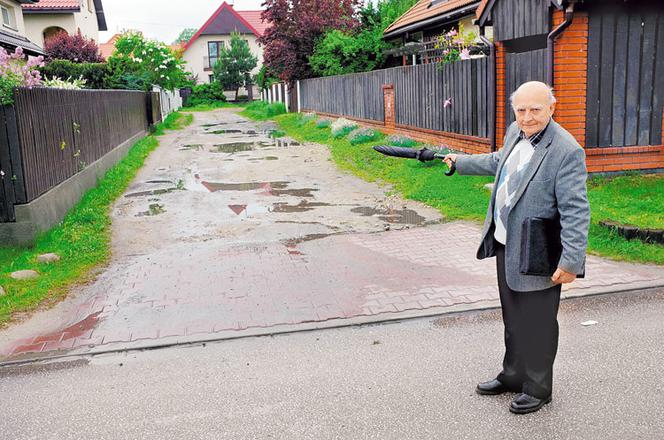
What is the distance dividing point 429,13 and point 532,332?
17644mm

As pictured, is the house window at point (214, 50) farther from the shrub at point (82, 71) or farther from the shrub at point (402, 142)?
the shrub at point (402, 142)

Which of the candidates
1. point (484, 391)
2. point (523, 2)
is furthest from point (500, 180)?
point (523, 2)

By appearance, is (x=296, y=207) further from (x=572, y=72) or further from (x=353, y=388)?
(x=353, y=388)

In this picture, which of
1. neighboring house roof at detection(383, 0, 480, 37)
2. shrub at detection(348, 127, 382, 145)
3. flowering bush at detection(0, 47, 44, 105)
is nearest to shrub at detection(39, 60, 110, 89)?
neighboring house roof at detection(383, 0, 480, 37)

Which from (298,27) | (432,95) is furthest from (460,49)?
(298,27)

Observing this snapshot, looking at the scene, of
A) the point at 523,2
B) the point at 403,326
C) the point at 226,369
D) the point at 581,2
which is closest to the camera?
the point at 226,369

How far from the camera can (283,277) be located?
6.48m

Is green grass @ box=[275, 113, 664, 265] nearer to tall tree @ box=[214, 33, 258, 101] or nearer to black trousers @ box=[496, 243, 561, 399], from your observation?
black trousers @ box=[496, 243, 561, 399]

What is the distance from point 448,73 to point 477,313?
28.4ft

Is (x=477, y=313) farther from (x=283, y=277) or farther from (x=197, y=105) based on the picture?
(x=197, y=105)

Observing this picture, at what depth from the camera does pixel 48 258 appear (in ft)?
23.7

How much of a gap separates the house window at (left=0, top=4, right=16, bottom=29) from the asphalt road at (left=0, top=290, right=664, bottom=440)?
21.4 m

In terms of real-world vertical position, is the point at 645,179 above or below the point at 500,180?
below

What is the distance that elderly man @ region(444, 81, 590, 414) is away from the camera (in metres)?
3.39
